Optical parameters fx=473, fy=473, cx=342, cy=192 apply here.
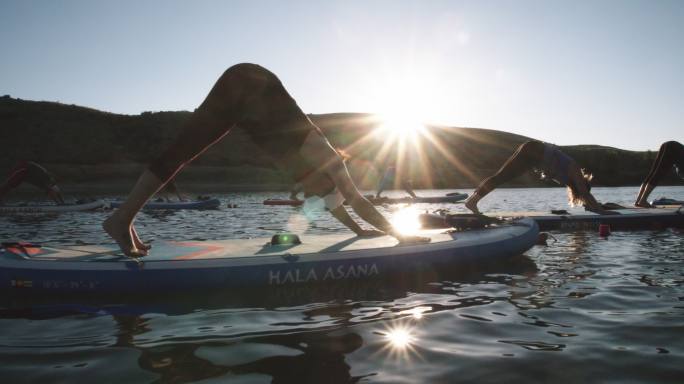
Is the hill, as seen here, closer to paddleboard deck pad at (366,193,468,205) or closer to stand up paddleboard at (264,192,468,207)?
paddleboard deck pad at (366,193,468,205)

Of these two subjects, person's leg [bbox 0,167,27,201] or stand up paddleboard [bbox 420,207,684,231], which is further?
person's leg [bbox 0,167,27,201]

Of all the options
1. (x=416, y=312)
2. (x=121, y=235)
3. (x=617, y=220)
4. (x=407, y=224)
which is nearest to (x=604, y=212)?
(x=617, y=220)

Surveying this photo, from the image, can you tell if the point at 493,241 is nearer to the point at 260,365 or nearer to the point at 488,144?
the point at 260,365

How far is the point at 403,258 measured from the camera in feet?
18.9

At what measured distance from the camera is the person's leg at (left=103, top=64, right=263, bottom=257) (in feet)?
16.9

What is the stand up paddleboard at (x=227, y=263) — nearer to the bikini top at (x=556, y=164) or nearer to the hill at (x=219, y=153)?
the bikini top at (x=556, y=164)

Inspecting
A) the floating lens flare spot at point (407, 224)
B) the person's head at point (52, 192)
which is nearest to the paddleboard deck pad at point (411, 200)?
the floating lens flare spot at point (407, 224)

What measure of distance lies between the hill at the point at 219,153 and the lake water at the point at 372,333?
205ft

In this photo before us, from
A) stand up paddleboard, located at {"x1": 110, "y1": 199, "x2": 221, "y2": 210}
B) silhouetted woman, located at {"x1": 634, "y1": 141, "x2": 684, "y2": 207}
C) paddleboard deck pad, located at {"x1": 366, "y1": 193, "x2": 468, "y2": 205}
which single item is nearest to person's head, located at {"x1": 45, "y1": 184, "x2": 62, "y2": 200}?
stand up paddleboard, located at {"x1": 110, "y1": 199, "x2": 221, "y2": 210}

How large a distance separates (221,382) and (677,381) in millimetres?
2876

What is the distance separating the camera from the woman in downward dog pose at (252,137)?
5168 millimetres

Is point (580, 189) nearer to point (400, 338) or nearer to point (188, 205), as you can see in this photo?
point (400, 338)

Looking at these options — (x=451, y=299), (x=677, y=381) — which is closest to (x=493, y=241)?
(x=451, y=299)

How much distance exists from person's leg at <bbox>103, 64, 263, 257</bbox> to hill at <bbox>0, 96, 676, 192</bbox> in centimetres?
6186
